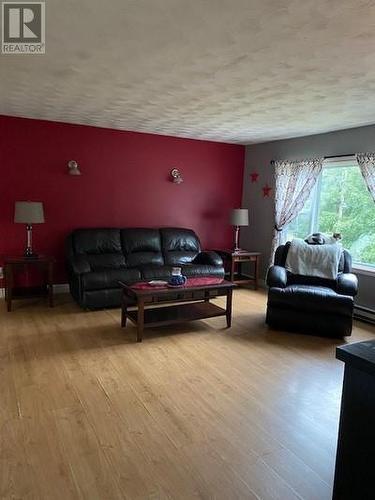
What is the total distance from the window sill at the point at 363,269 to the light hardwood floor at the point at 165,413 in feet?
2.67

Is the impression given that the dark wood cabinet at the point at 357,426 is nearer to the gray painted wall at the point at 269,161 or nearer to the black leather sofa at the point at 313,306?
the black leather sofa at the point at 313,306

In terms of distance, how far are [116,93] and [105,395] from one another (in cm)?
255

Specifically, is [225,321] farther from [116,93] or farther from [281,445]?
[116,93]

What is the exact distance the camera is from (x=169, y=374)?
2.81 m

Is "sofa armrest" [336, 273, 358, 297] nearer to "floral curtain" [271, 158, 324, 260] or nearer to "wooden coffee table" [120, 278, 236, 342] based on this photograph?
"wooden coffee table" [120, 278, 236, 342]

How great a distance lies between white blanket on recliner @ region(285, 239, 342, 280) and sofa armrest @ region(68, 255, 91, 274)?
2.37 m

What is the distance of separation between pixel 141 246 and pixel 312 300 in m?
2.44

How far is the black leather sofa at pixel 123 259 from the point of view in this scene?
4.19 metres

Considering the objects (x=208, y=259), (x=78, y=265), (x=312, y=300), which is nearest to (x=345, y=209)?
(x=312, y=300)

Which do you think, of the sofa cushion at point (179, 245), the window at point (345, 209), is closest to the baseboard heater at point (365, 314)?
the window at point (345, 209)

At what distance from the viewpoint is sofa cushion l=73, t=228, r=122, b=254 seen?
468 cm

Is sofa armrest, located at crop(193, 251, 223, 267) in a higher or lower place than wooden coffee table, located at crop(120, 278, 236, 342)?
→ higher

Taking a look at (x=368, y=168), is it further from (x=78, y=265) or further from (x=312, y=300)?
(x=78, y=265)

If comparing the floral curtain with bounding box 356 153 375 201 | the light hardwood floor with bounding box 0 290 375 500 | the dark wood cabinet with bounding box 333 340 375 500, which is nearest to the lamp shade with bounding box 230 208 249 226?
the floral curtain with bounding box 356 153 375 201
